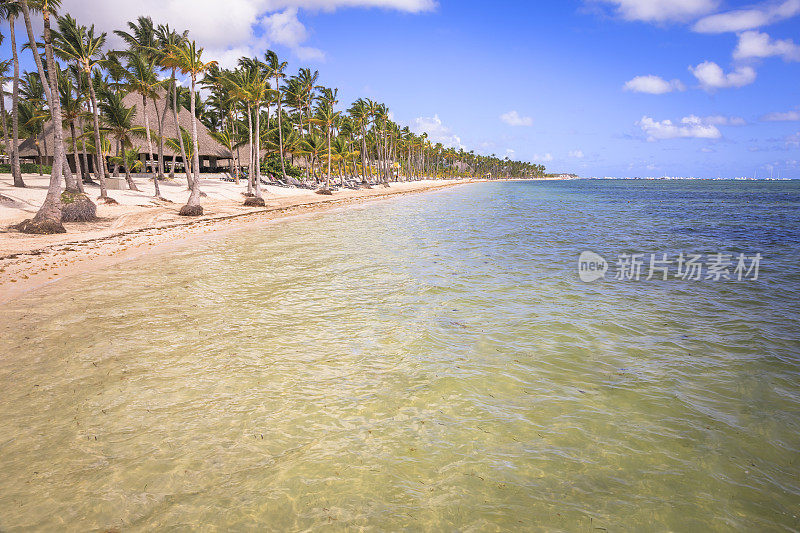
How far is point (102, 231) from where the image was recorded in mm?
20969

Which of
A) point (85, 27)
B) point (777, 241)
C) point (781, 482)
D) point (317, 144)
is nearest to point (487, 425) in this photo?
point (781, 482)

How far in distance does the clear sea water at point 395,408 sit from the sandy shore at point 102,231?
274 cm

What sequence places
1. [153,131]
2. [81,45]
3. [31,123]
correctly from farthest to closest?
[153,131], [31,123], [81,45]

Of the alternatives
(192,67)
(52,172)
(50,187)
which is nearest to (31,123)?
(192,67)

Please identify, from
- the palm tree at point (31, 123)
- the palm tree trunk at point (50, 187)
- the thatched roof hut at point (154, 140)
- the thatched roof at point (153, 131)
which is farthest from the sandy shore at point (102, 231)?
the palm tree at point (31, 123)

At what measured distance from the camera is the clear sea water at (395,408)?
12.2ft

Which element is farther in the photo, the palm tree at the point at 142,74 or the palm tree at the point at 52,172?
the palm tree at the point at 142,74

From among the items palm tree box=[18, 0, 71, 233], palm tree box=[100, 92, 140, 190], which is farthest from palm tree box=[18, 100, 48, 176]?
palm tree box=[18, 0, 71, 233]

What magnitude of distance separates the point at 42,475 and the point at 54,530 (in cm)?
89

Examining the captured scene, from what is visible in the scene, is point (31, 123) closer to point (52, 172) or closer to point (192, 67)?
point (192, 67)

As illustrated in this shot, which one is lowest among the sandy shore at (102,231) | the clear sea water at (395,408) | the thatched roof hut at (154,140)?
the clear sea water at (395,408)

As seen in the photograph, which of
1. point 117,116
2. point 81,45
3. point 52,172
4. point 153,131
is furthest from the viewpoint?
point 153,131

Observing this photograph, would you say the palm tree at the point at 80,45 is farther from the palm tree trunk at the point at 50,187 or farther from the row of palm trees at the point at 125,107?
the palm tree trunk at the point at 50,187

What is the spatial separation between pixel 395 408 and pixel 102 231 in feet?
71.6
